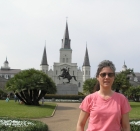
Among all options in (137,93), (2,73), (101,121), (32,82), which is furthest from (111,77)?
(2,73)

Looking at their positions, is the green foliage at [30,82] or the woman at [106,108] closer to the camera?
the woman at [106,108]

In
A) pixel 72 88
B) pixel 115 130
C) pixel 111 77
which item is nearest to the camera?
pixel 115 130

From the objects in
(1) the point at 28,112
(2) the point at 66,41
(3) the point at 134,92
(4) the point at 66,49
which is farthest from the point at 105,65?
(4) the point at 66,49

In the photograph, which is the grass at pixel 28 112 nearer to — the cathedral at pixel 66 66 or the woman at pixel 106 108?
the woman at pixel 106 108

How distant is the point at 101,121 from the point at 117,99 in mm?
395

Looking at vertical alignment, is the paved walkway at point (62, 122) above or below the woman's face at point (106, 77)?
below

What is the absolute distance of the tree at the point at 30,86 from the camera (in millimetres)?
30969

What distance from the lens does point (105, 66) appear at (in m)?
3.85

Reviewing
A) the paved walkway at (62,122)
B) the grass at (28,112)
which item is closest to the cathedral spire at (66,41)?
the grass at (28,112)

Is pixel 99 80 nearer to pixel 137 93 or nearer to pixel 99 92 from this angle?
pixel 99 92

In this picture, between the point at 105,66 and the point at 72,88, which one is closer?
the point at 105,66

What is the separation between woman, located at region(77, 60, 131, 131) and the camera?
3.53 meters

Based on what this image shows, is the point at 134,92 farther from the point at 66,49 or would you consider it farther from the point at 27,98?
the point at 66,49

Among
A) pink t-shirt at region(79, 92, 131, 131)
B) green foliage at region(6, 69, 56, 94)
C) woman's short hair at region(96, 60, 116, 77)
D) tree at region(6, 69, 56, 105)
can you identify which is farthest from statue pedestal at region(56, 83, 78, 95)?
pink t-shirt at region(79, 92, 131, 131)
